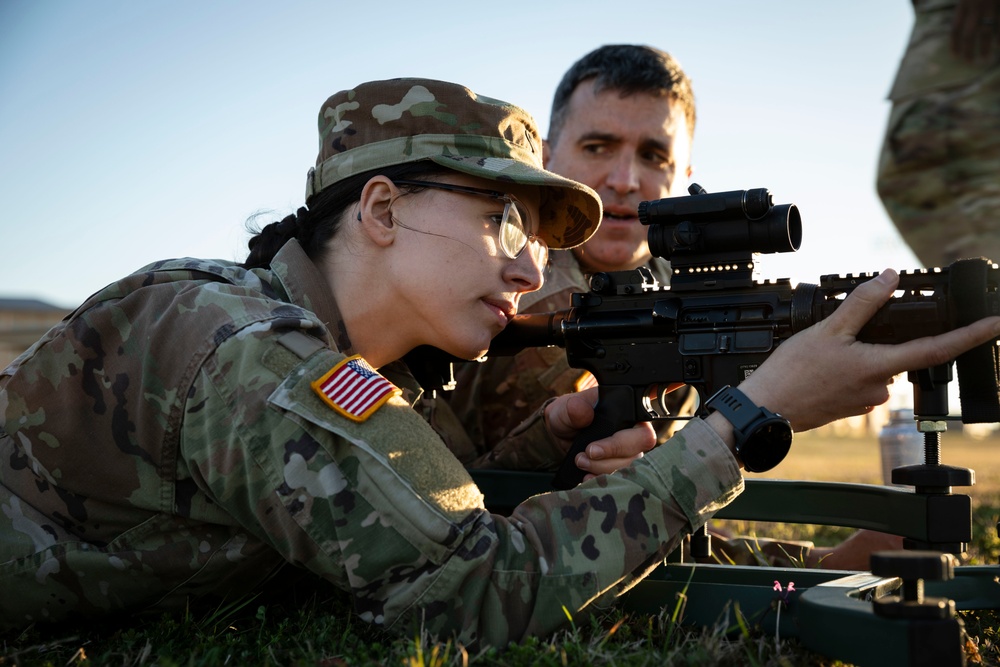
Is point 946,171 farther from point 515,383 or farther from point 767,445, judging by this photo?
point 767,445

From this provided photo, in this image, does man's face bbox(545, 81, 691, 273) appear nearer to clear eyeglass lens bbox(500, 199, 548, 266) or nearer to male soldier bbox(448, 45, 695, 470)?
male soldier bbox(448, 45, 695, 470)

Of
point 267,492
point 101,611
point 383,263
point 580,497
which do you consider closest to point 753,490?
point 580,497

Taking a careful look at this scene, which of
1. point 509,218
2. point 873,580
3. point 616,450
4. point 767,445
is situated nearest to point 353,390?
point 509,218

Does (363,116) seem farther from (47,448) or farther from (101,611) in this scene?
(101,611)

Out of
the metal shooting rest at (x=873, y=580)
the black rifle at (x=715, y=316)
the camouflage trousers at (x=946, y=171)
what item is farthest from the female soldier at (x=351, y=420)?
the camouflage trousers at (x=946, y=171)

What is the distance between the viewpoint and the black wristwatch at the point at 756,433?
2438mm

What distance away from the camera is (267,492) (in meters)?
2.25

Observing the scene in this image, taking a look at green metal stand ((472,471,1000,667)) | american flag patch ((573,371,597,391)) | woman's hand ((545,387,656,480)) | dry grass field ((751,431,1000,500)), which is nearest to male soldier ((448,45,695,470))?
american flag patch ((573,371,597,391))

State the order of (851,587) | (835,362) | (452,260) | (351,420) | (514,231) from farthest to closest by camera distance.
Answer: (514,231), (452,260), (835,362), (851,587), (351,420)

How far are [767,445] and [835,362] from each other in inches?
14.4

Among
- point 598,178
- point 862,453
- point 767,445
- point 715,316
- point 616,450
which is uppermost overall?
point 598,178

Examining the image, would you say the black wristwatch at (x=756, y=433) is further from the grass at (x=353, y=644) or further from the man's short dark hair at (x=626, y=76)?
the man's short dark hair at (x=626, y=76)

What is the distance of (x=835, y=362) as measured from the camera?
8.64 ft

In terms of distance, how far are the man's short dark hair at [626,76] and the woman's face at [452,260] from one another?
7.01 ft
